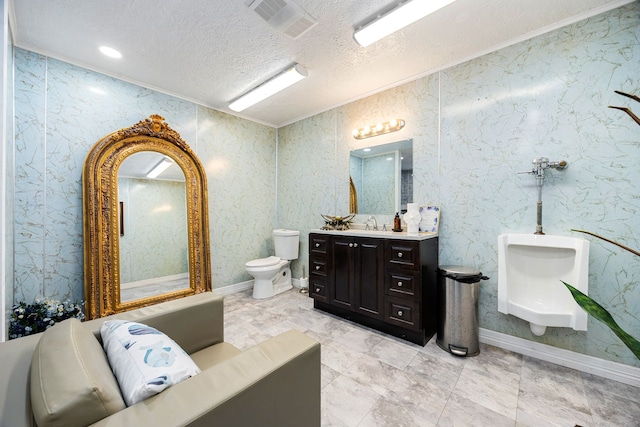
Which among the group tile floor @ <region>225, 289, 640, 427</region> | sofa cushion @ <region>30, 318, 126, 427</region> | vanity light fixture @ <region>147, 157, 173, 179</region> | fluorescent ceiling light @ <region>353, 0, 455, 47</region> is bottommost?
tile floor @ <region>225, 289, 640, 427</region>

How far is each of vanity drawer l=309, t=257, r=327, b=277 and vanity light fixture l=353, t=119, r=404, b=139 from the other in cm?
162

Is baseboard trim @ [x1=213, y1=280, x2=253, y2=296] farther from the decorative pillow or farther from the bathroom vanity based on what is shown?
the decorative pillow

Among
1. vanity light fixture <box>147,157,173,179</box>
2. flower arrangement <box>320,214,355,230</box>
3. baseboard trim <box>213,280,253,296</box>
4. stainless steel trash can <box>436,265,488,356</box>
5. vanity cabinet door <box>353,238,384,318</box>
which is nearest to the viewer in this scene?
stainless steel trash can <box>436,265,488,356</box>

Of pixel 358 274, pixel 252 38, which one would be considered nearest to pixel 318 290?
pixel 358 274

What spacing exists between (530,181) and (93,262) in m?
4.08

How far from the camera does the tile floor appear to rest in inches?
57.5

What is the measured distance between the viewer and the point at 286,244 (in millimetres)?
3764

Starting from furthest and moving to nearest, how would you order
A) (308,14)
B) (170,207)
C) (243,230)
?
(243,230) → (170,207) → (308,14)

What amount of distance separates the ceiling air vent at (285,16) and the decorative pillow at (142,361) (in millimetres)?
2082

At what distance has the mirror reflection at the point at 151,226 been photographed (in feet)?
9.04

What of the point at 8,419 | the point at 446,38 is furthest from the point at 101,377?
the point at 446,38

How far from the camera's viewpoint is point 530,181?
2.11 metres

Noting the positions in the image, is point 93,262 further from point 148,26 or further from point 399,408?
point 399,408

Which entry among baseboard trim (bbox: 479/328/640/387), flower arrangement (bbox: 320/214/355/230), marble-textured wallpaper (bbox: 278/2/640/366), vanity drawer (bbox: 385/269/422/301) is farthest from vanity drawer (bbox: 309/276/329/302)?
baseboard trim (bbox: 479/328/640/387)
